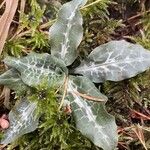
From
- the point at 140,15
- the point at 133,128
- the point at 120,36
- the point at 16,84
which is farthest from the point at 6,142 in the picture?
the point at 140,15

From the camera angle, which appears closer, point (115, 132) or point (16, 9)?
point (115, 132)

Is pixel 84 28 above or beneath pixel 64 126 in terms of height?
above

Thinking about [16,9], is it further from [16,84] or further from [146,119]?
[146,119]

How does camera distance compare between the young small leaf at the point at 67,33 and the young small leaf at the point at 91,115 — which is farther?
the young small leaf at the point at 67,33

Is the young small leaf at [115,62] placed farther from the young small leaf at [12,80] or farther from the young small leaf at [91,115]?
the young small leaf at [12,80]

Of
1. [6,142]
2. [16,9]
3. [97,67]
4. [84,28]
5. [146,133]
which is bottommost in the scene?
[146,133]

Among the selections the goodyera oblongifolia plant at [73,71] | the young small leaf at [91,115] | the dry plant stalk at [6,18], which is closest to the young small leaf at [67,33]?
the goodyera oblongifolia plant at [73,71]

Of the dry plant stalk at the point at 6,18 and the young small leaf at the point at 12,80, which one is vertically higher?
the dry plant stalk at the point at 6,18

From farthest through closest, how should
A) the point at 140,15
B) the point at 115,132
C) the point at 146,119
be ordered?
the point at 140,15
the point at 146,119
the point at 115,132
